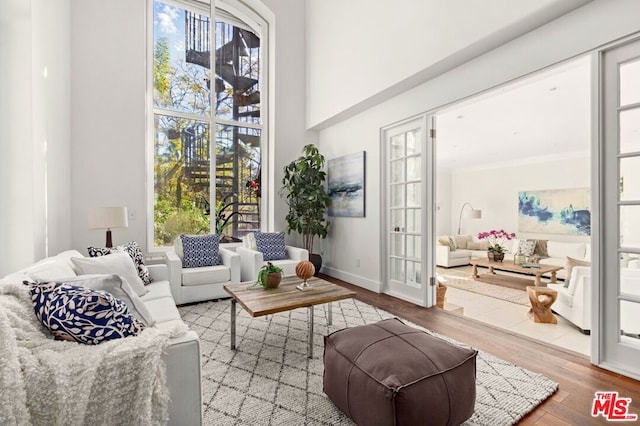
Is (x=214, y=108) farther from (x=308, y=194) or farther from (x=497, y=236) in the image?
(x=497, y=236)

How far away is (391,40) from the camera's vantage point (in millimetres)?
3551

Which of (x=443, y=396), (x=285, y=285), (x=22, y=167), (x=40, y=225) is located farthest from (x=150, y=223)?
(x=443, y=396)

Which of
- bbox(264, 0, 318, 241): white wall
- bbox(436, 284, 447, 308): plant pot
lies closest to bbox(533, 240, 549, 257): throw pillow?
bbox(436, 284, 447, 308): plant pot

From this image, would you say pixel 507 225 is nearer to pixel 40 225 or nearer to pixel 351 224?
pixel 351 224

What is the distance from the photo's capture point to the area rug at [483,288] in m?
4.48

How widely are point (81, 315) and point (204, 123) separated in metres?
4.01

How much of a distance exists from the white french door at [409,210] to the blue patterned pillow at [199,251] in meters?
2.23

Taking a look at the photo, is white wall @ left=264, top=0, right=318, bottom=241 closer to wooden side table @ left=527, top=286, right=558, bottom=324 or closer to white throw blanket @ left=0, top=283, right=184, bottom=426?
wooden side table @ left=527, top=286, right=558, bottom=324

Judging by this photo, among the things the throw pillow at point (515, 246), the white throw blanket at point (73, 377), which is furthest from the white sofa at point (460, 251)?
the white throw blanket at point (73, 377)

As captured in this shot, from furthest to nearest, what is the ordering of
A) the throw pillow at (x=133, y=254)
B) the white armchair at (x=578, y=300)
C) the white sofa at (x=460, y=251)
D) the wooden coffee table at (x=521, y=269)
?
the white sofa at (x=460, y=251) → the wooden coffee table at (x=521, y=269) → the white armchair at (x=578, y=300) → the throw pillow at (x=133, y=254)

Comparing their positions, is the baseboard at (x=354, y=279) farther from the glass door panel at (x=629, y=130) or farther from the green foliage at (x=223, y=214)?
the glass door panel at (x=629, y=130)

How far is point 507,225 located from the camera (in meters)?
7.89

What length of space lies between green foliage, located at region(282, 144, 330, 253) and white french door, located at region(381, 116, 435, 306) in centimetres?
113

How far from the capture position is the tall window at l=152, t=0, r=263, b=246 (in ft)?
14.7
